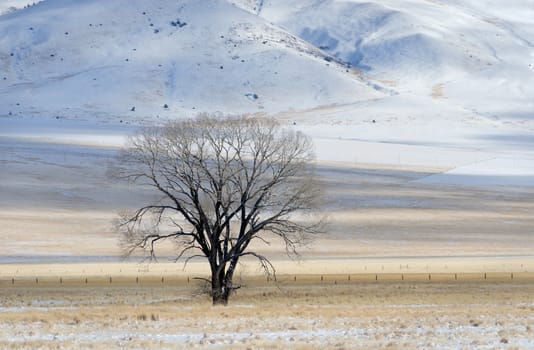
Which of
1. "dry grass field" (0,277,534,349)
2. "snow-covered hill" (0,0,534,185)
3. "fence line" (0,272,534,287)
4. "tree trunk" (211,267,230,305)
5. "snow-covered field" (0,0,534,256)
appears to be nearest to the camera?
"dry grass field" (0,277,534,349)

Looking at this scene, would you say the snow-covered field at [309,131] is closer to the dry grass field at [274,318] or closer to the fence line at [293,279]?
the fence line at [293,279]

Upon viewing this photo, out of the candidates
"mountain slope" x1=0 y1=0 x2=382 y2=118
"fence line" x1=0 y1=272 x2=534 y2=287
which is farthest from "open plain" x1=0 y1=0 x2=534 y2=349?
"mountain slope" x1=0 y1=0 x2=382 y2=118

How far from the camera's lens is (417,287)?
37625 mm

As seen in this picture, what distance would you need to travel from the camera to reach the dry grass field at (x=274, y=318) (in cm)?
1989

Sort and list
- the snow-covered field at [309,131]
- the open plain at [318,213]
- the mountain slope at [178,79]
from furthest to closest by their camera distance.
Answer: the mountain slope at [178,79]
the snow-covered field at [309,131]
the open plain at [318,213]

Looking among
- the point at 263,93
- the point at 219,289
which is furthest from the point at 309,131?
the point at 219,289

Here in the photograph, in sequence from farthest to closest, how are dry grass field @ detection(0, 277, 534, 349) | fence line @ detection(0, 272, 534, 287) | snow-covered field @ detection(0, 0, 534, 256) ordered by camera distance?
1. snow-covered field @ detection(0, 0, 534, 256)
2. fence line @ detection(0, 272, 534, 287)
3. dry grass field @ detection(0, 277, 534, 349)

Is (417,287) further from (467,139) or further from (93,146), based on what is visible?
(467,139)

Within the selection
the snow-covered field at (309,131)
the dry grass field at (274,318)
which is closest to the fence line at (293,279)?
the dry grass field at (274,318)

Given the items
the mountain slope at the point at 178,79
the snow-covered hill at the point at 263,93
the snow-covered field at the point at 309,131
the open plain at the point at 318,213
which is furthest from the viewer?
the mountain slope at the point at 178,79

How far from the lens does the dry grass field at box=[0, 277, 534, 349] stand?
783 inches

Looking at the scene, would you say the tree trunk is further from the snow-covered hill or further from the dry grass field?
the snow-covered hill

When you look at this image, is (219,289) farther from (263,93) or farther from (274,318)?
(263,93)

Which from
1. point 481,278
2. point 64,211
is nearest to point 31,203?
point 64,211
